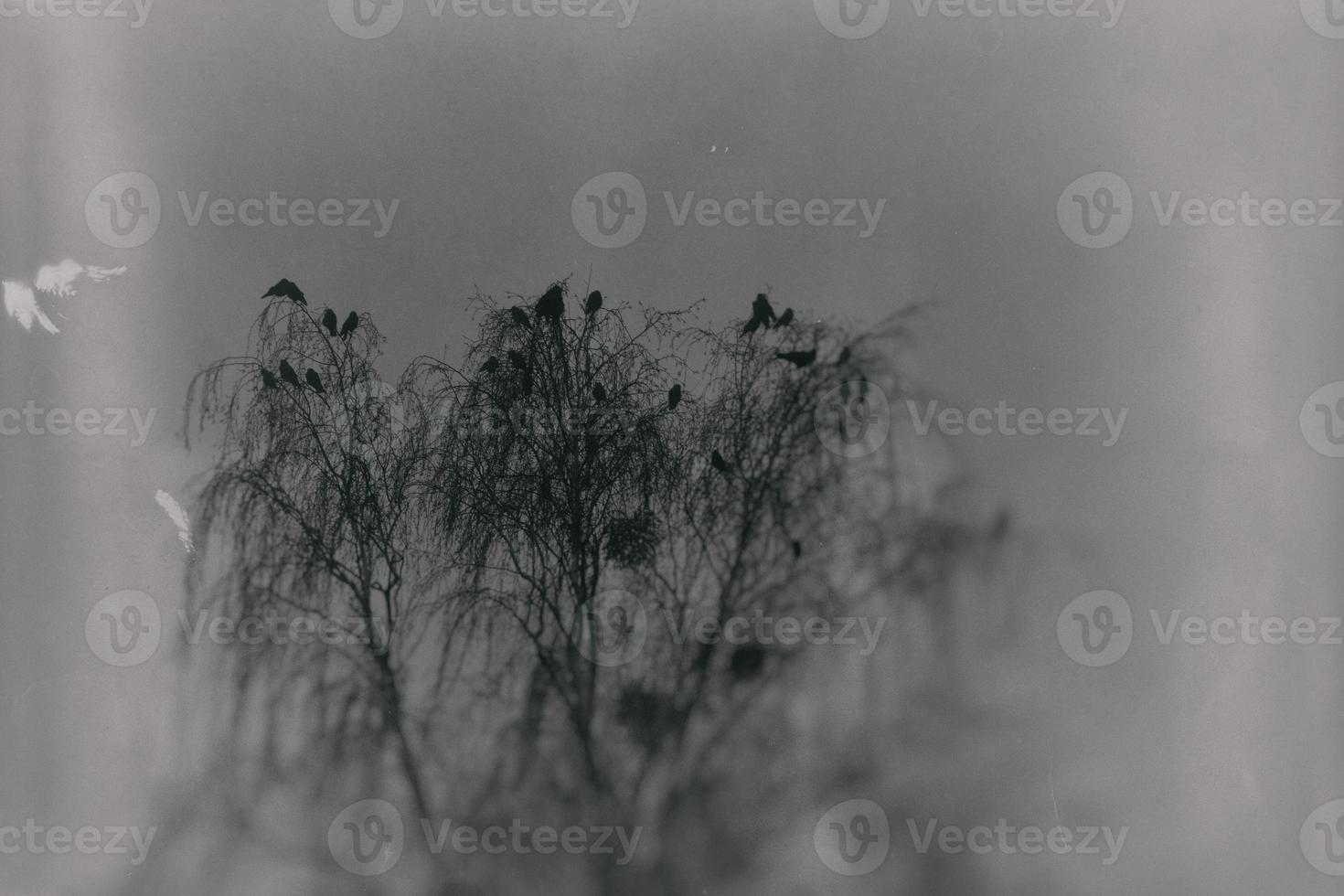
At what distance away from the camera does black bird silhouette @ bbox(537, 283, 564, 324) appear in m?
2.45

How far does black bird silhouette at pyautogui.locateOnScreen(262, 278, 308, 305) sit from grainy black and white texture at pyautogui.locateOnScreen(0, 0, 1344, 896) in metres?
0.02

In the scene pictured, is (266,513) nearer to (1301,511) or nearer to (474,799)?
(474,799)

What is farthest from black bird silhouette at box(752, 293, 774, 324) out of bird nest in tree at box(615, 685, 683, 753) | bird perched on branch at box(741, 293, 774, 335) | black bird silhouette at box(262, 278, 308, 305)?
black bird silhouette at box(262, 278, 308, 305)

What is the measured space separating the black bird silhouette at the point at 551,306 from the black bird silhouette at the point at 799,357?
602 mm

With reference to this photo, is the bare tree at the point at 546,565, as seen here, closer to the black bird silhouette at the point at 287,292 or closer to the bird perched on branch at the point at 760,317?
the bird perched on branch at the point at 760,317

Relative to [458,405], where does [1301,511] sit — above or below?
below

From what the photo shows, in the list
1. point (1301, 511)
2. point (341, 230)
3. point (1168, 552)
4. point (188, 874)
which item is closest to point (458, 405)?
point (341, 230)

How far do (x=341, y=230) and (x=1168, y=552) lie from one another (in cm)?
243

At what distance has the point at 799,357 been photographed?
2.44m

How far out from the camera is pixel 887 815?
2445 millimetres

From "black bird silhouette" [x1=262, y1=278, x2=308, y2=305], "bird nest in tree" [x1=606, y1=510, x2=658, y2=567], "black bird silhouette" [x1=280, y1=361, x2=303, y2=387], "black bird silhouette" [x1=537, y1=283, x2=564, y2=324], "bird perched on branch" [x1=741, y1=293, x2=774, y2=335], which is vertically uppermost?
"black bird silhouette" [x1=262, y1=278, x2=308, y2=305]

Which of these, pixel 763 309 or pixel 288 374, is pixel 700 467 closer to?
pixel 763 309

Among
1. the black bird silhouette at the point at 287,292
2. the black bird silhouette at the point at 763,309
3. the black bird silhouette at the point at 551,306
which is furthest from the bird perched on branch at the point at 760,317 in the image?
the black bird silhouette at the point at 287,292

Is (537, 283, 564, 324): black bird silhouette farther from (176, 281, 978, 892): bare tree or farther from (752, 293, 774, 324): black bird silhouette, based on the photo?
(752, 293, 774, 324): black bird silhouette
